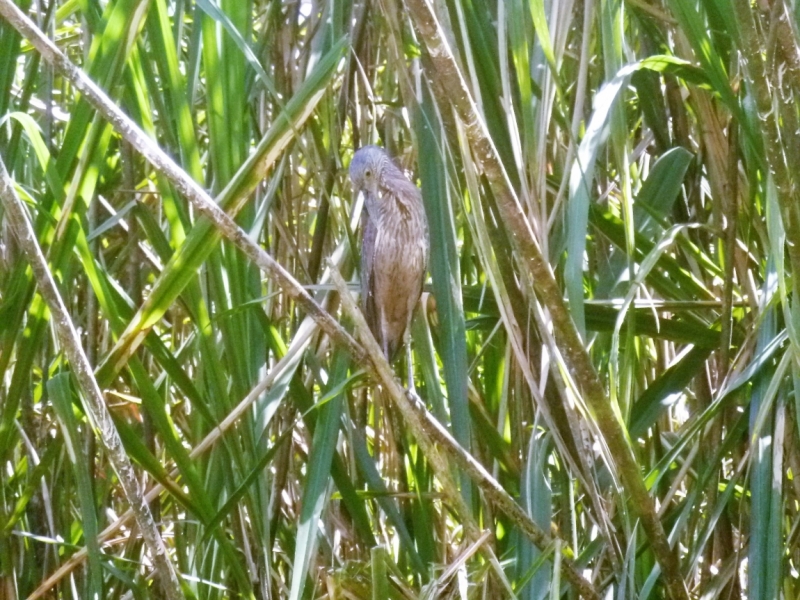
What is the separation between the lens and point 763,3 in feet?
3.26

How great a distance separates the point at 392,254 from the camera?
2.36 m

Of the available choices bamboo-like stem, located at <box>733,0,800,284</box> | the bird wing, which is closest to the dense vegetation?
bamboo-like stem, located at <box>733,0,800,284</box>

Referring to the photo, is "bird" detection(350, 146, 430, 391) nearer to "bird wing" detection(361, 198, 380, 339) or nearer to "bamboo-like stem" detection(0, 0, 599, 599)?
"bird wing" detection(361, 198, 380, 339)

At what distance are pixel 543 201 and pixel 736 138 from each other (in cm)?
52

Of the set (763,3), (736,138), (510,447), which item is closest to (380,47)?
(736,138)

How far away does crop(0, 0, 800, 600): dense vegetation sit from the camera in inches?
45.3

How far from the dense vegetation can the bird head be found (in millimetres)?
53

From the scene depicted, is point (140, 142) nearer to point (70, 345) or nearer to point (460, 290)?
point (70, 345)

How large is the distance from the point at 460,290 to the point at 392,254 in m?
0.93

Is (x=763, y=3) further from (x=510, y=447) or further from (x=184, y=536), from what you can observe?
(x=184, y=536)

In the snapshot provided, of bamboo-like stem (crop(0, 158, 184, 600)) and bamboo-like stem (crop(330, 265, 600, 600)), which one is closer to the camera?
bamboo-like stem (crop(0, 158, 184, 600))

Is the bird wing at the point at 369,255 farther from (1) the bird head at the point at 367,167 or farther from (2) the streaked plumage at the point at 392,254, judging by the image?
(1) the bird head at the point at 367,167

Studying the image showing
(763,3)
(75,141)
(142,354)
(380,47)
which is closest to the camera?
(763,3)

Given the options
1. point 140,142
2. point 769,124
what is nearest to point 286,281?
point 140,142
